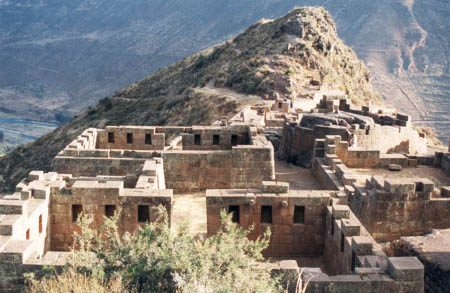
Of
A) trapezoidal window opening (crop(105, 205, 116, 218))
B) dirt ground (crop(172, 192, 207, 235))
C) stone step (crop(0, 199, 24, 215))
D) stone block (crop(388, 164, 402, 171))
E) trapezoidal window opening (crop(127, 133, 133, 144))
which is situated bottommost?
dirt ground (crop(172, 192, 207, 235))

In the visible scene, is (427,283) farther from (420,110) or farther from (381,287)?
(420,110)

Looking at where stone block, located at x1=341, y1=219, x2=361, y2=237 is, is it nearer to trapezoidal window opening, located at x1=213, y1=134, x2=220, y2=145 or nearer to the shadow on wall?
trapezoidal window opening, located at x1=213, y1=134, x2=220, y2=145

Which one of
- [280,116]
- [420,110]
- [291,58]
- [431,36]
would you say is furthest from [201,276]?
[431,36]

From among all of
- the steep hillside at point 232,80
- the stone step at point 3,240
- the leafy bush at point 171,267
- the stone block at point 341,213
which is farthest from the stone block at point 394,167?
the steep hillside at point 232,80

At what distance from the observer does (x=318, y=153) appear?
64.4 feet

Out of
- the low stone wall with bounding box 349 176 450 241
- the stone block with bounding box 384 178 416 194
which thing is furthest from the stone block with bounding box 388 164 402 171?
the stone block with bounding box 384 178 416 194

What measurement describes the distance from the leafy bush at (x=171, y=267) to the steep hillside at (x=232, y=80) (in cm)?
3672

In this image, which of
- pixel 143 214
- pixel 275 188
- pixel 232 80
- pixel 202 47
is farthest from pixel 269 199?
pixel 202 47

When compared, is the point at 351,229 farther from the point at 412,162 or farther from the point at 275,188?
the point at 412,162

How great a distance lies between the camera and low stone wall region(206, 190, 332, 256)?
13172 millimetres

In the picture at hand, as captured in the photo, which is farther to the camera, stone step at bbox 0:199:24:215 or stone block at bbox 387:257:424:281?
stone step at bbox 0:199:24:215

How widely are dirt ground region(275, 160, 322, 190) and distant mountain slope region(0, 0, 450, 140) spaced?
204 feet

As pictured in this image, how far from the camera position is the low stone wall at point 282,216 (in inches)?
519

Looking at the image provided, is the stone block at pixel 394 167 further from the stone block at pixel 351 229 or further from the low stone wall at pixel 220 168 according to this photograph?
the stone block at pixel 351 229
